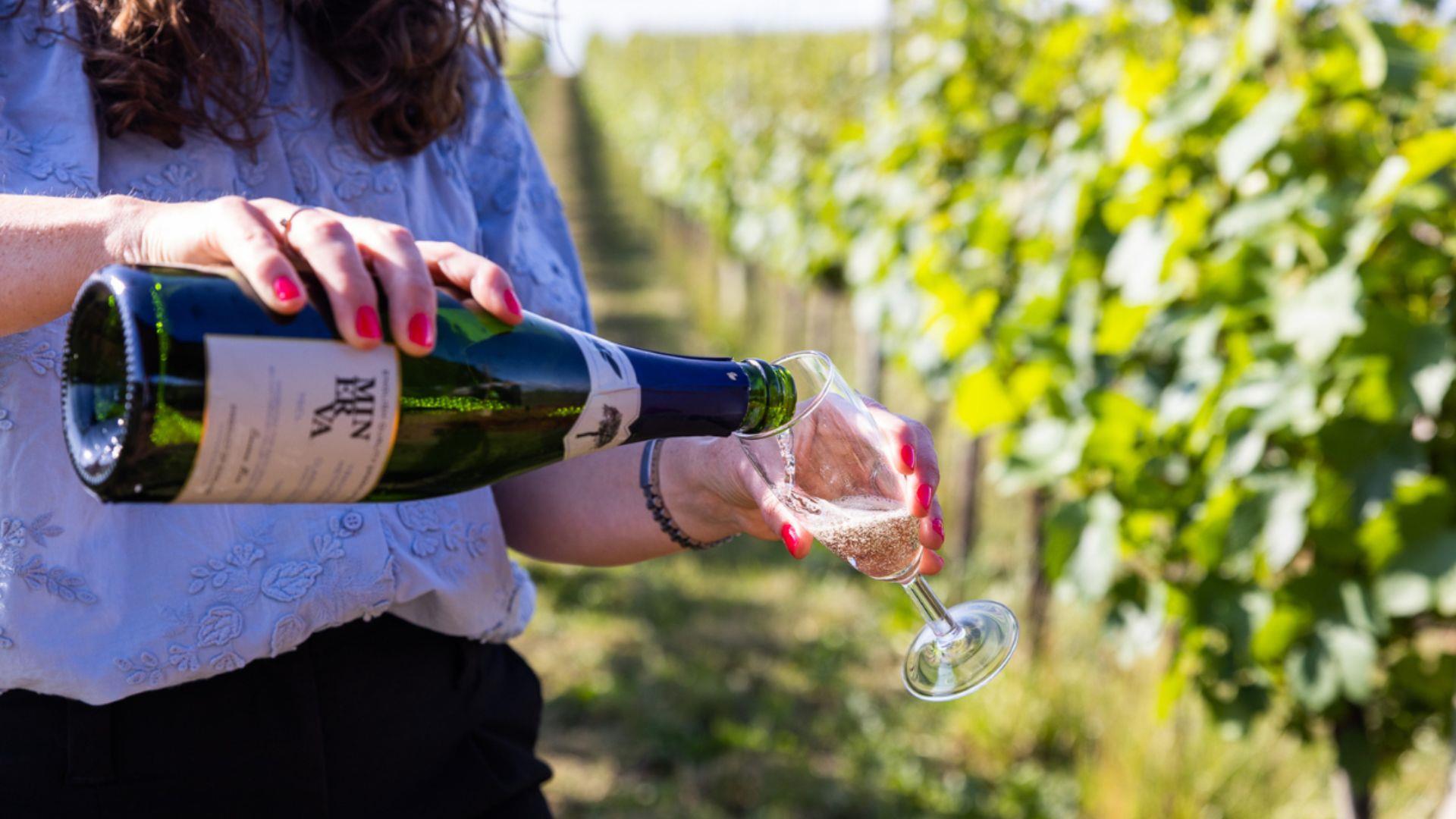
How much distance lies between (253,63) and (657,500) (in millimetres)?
616

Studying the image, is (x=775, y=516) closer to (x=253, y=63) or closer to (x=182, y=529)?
(x=182, y=529)

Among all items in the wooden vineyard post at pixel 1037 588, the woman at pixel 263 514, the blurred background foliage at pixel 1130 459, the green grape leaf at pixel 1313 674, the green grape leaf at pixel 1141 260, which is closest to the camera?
the woman at pixel 263 514

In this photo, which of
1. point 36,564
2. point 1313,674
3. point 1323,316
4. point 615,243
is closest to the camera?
point 36,564

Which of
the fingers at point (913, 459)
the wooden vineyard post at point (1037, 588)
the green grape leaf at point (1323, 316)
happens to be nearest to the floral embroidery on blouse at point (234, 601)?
the fingers at point (913, 459)

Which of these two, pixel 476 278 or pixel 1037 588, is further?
pixel 1037 588

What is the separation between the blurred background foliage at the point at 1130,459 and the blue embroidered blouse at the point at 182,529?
0.54 metres

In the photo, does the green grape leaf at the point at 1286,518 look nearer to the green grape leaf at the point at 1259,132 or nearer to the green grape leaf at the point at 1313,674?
the green grape leaf at the point at 1313,674

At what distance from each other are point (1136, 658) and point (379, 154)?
10.2 feet

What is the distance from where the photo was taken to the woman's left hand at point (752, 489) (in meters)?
1.19

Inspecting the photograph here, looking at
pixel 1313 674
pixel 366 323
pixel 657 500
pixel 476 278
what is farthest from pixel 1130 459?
pixel 366 323

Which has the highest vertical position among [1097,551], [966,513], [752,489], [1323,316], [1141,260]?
[752,489]

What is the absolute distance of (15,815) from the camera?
1111 millimetres

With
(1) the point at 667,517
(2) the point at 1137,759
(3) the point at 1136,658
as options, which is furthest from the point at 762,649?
(1) the point at 667,517

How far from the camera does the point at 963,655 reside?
139cm
